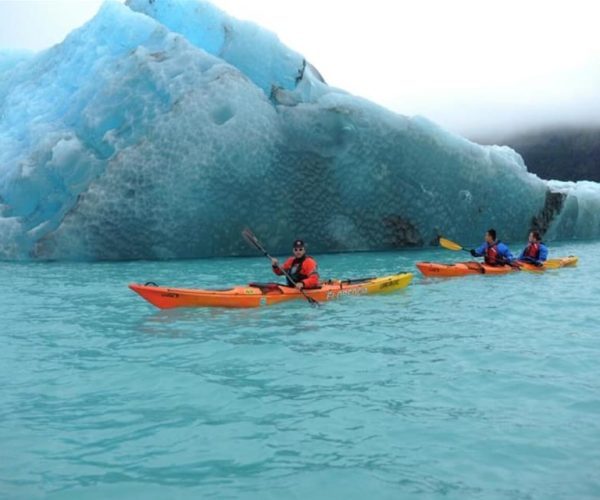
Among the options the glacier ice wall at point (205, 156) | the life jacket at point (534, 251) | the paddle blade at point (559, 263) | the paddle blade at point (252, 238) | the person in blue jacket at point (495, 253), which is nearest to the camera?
the paddle blade at point (252, 238)

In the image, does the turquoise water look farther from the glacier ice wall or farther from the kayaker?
the glacier ice wall

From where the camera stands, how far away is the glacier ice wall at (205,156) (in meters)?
14.6

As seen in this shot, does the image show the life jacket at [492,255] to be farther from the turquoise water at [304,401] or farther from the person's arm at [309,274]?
the person's arm at [309,274]

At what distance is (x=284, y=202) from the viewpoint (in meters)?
15.5

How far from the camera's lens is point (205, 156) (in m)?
14.7

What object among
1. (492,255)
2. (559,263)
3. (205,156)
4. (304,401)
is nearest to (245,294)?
(304,401)

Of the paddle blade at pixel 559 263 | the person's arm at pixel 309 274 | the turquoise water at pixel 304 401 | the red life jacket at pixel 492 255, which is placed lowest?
the turquoise water at pixel 304 401

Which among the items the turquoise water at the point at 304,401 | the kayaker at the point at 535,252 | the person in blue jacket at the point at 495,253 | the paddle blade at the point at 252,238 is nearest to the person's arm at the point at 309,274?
the turquoise water at the point at 304,401

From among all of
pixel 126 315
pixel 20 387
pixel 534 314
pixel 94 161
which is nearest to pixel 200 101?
pixel 94 161

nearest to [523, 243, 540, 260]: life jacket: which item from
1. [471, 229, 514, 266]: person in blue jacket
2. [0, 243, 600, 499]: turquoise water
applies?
[471, 229, 514, 266]: person in blue jacket

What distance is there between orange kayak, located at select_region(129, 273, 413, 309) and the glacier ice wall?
617 centimetres

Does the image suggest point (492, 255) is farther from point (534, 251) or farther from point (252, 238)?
point (252, 238)

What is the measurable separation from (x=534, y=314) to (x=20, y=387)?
18.5ft

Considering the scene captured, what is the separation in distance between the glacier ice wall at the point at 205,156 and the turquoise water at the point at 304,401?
600cm
